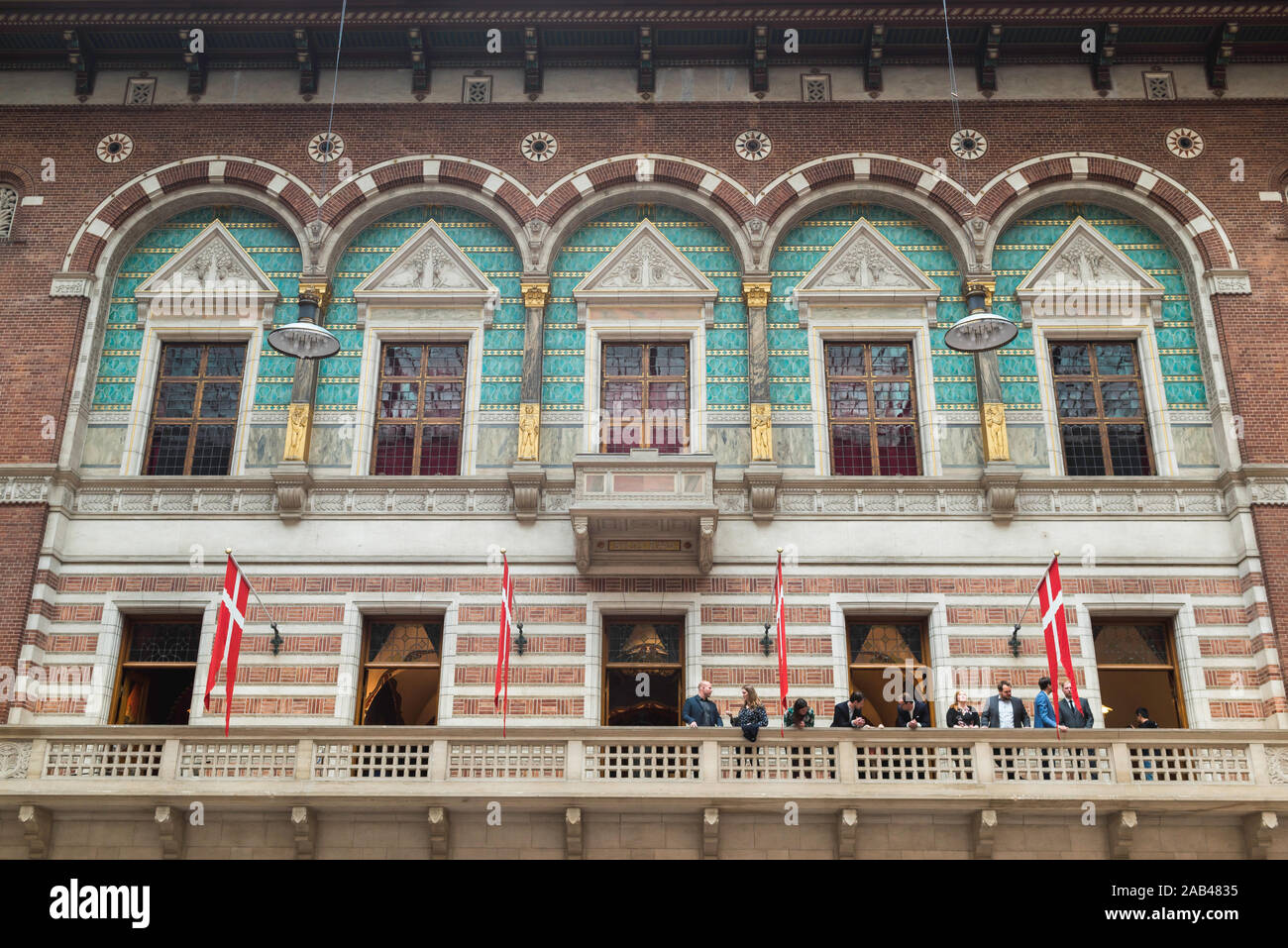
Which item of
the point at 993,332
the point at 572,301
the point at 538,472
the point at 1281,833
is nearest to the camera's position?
the point at 1281,833

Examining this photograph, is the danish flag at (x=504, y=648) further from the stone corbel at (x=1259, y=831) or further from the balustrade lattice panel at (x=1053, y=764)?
the stone corbel at (x=1259, y=831)

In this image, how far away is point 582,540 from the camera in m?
20.1

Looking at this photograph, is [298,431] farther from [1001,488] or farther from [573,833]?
[1001,488]

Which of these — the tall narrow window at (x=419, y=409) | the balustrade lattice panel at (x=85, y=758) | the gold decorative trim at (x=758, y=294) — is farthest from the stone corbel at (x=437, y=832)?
the gold decorative trim at (x=758, y=294)

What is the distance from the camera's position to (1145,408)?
72.2 ft

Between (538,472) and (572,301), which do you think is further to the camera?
(572,301)

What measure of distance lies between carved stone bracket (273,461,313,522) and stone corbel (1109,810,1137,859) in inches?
544

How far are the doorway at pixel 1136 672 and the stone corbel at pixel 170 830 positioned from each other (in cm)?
1438

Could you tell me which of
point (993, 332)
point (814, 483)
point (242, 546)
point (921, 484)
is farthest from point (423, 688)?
point (993, 332)

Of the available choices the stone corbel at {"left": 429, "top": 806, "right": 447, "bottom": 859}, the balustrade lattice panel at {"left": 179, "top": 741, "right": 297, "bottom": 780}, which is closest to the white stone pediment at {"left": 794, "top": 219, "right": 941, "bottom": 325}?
the stone corbel at {"left": 429, "top": 806, "right": 447, "bottom": 859}

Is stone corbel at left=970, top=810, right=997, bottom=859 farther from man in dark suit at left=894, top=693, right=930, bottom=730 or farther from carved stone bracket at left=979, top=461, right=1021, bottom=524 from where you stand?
carved stone bracket at left=979, top=461, right=1021, bottom=524

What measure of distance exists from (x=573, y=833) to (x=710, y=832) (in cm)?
193

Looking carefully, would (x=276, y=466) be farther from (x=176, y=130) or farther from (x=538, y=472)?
(x=176, y=130)

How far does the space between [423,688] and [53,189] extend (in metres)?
12.2
